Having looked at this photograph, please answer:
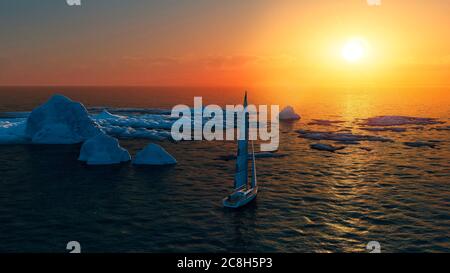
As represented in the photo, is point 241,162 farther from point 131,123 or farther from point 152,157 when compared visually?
point 131,123

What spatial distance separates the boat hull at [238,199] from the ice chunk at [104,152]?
18983 mm

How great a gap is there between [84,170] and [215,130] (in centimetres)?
3638

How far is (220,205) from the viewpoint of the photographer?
1182 inches

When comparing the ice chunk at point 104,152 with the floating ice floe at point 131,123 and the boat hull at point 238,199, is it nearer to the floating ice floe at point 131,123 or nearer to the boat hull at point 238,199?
the boat hull at point 238,199

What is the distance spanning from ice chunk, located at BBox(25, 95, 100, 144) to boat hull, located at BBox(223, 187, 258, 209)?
118ft

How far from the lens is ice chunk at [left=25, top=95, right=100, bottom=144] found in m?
57.9

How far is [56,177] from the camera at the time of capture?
3822cm

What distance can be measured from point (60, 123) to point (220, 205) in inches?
1505

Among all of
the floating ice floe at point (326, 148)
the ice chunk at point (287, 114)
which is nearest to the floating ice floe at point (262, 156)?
the floating ice floe at point (326, 148)

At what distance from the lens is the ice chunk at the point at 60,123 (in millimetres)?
57938

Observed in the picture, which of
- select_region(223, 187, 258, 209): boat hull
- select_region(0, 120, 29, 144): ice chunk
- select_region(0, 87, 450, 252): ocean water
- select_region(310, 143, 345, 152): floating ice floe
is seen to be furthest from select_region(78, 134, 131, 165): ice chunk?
select_region(310, 143, 345, 152): floating ice floe

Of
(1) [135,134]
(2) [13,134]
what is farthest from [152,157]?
(2) [13,134]
